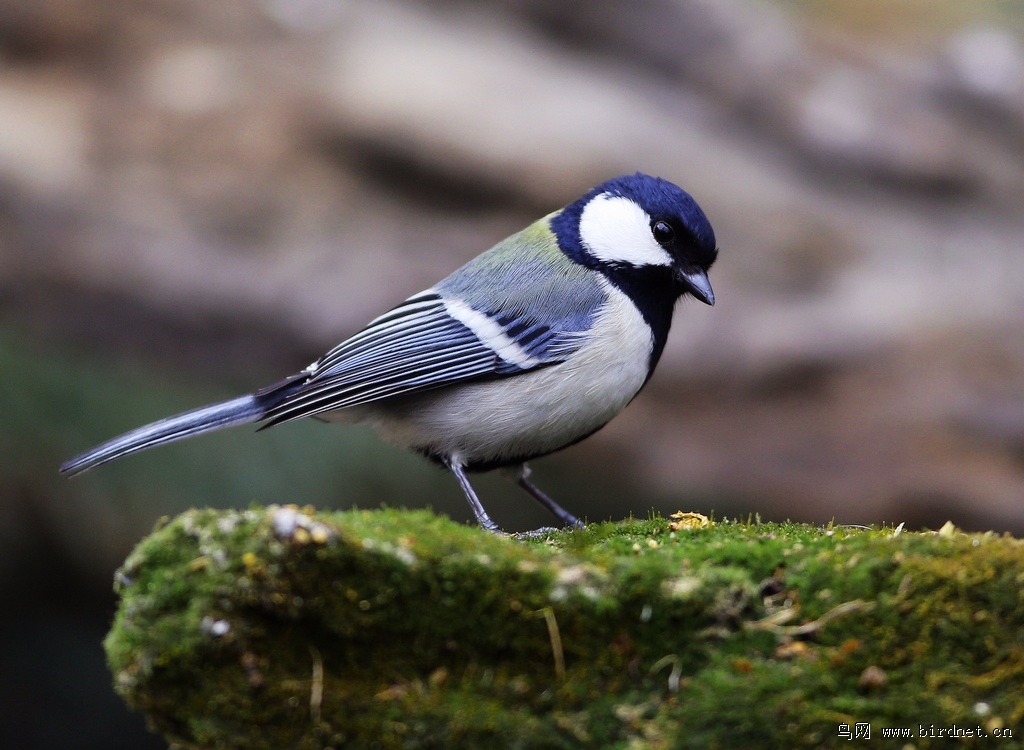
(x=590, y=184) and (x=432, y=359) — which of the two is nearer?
(x=432, y=359)

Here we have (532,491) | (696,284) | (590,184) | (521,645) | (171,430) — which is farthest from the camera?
(590,184)

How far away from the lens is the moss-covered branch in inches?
65.7

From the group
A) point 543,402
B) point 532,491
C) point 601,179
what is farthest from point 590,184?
point 543,402

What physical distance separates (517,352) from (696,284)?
706mm

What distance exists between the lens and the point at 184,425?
3.11 metres

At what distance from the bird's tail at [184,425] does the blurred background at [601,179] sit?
2145mm

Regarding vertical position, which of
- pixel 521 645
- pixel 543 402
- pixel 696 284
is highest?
pixel 696 284

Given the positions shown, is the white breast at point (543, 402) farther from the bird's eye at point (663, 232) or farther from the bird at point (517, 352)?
the bird's eye at point (663, 232)

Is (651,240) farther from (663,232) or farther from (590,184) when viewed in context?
(590,184)

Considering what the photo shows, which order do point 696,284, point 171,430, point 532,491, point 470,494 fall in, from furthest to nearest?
1. point 532,491
2. point 696,284
3. point 470,494
4. point 171,430

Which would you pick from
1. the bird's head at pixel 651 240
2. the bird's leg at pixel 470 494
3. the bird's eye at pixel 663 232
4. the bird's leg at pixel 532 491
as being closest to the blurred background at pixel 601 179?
the bird's leg at pixel 532 491

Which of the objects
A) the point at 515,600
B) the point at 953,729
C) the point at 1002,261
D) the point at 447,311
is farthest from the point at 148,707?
the point at 1002,261

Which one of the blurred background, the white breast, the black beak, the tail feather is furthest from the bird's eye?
the blurred background

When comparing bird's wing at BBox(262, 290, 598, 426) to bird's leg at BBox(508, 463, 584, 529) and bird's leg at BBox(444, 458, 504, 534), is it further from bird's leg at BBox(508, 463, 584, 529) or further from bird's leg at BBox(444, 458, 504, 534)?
bird's leg at BBox(508, 463, 584, 529)
